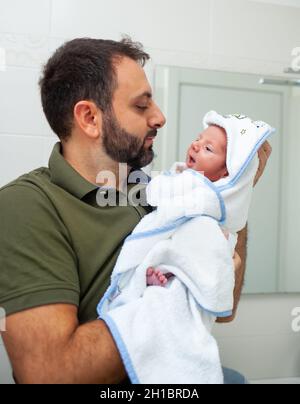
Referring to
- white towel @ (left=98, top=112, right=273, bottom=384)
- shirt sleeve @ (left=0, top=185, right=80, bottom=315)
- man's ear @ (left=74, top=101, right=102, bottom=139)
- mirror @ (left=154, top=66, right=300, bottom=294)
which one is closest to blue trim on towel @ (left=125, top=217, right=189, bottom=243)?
white towel @ (left=98, top=112, right=273, bottom=384)

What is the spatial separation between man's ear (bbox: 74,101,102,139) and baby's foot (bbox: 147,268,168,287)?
389 mm

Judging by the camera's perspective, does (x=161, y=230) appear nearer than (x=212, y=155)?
Yes

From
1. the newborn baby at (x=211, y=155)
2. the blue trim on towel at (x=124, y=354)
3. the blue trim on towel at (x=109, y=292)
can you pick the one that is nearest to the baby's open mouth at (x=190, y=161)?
the newborn baby at (x=211, y=155)

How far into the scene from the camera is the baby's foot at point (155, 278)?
809 mm

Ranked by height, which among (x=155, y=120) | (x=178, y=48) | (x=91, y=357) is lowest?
(x=91, y=357)

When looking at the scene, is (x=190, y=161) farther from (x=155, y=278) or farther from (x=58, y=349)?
(x=58, y=349)

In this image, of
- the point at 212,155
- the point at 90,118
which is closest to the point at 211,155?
the point at 212,155

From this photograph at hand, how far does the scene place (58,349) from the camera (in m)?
0.72

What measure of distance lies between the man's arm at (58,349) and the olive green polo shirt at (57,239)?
0.09 feet

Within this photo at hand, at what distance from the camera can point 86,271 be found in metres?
0.88

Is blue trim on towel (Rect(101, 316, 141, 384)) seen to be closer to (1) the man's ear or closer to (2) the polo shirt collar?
(2) the polo shirt collar

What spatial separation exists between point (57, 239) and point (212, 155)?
42cm

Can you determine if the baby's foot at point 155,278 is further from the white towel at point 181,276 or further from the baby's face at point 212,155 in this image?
the baby's face at point 212,155

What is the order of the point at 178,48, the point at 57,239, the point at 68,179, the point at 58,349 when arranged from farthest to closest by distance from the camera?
1. the point at 178,48
2. the point at 68,179
3. the point at 57,239
4. the point at 58,349
